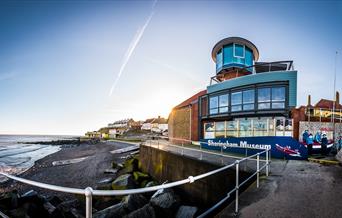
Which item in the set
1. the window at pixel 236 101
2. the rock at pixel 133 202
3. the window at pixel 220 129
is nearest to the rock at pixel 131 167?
the rock at pixel 133 202

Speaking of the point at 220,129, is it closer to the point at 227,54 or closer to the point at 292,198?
the point at 227,54

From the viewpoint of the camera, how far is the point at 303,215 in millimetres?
3045

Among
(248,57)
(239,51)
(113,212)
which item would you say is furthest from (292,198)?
(248,57)

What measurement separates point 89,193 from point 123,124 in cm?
13477

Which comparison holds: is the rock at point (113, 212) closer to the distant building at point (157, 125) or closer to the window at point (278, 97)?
the window at point (278, 97)

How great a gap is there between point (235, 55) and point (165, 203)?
14.2 metres

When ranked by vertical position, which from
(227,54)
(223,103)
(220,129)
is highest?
(227,54)

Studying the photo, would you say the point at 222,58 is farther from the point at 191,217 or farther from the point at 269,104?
the point at 191,217

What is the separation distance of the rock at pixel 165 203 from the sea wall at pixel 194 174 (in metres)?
1.01

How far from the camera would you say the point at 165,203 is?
6.09m

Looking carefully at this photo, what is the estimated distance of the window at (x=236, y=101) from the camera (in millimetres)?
13692

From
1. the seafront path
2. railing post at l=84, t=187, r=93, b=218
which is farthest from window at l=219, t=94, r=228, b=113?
railing post at l=84, t=187, r=93, b=218

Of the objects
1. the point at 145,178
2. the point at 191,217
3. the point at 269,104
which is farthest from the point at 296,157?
the point at 145,178

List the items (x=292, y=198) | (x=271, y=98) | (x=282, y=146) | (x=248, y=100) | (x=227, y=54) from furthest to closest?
1. (x=227, y=54)
2. (x=248, y=100)
3. (x=271, y=98)
4. (x=282, y=146)
5. (x=292, y=198)
